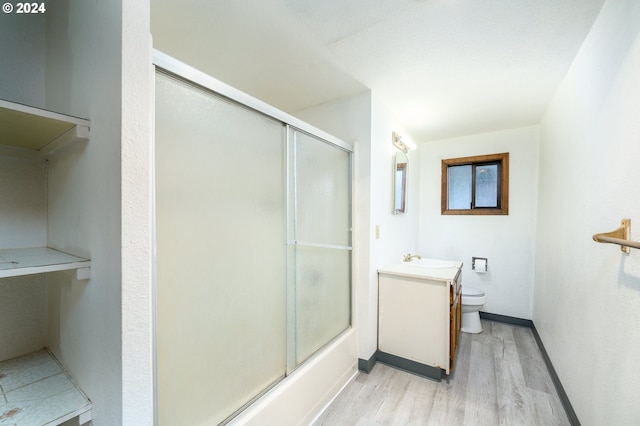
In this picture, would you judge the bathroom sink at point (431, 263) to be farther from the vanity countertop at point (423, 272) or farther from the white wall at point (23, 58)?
the white wall at point (23, 58)

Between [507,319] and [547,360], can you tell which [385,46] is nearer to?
[547,360]

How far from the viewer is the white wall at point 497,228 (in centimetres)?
288

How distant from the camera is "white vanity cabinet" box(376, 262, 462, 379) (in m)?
1.96

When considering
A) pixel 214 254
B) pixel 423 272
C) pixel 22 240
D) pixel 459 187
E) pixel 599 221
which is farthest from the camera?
pixel 459 187

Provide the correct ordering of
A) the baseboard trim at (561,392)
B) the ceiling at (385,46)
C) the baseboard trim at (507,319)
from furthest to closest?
1. the baseboard trim at (507,319)
2. the baseboard trim at (561,392)
3. the ceiling at (385,46)

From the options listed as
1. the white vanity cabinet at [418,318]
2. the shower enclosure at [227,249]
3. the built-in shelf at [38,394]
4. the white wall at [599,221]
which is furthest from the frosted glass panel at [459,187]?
the built-in shelf at [38,394]

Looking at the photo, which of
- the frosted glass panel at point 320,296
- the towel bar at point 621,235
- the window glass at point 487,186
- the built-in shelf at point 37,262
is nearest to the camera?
the built-in shelf at point 37,262

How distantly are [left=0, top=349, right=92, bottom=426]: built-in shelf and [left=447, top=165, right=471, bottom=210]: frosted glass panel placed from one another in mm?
3688

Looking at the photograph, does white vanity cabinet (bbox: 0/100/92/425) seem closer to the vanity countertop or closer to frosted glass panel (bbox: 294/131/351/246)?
frosted glass panel (bbox: 294/131/351/246)

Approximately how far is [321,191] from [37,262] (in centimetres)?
142

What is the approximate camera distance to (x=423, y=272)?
2.17m

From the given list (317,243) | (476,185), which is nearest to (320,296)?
(317,243)

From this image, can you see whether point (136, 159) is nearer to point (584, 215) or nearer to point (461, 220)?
point (584, 215)

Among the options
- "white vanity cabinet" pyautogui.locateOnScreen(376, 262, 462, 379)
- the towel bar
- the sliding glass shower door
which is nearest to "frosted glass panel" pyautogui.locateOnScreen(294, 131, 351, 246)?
the sliding glass shower door
